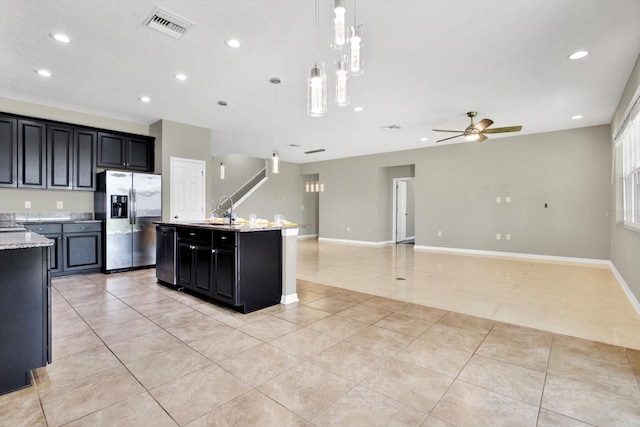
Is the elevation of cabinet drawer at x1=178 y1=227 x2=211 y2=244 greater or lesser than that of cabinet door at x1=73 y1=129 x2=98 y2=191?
lesser

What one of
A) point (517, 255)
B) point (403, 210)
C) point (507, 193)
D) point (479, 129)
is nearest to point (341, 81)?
point (479, 129)

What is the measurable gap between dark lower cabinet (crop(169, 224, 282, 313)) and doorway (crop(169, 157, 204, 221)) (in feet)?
7.77

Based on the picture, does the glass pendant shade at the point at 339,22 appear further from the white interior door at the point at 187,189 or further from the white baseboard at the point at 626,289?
the white interior door at the point at 187,189

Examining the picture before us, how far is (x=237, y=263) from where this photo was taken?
3.34 meters

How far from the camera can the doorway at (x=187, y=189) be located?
6.07m

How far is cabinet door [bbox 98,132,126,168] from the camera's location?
5.59 meters

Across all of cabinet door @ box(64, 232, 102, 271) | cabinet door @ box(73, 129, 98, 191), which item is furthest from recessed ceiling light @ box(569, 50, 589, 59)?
cabinet door @ box(64, 232, 102, 271)

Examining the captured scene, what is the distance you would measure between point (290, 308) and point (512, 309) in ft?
8.28

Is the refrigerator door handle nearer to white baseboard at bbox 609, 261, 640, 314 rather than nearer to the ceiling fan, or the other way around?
the ceiling fan

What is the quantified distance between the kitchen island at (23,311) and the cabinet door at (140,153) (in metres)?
4.31

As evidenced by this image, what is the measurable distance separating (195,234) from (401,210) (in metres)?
8.10

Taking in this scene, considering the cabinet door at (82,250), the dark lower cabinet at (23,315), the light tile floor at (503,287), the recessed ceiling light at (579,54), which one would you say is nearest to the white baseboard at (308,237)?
the light tile floor at (503,287)

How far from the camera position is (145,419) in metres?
1.69

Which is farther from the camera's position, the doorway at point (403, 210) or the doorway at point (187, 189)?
the doorway at point (403, 210)
